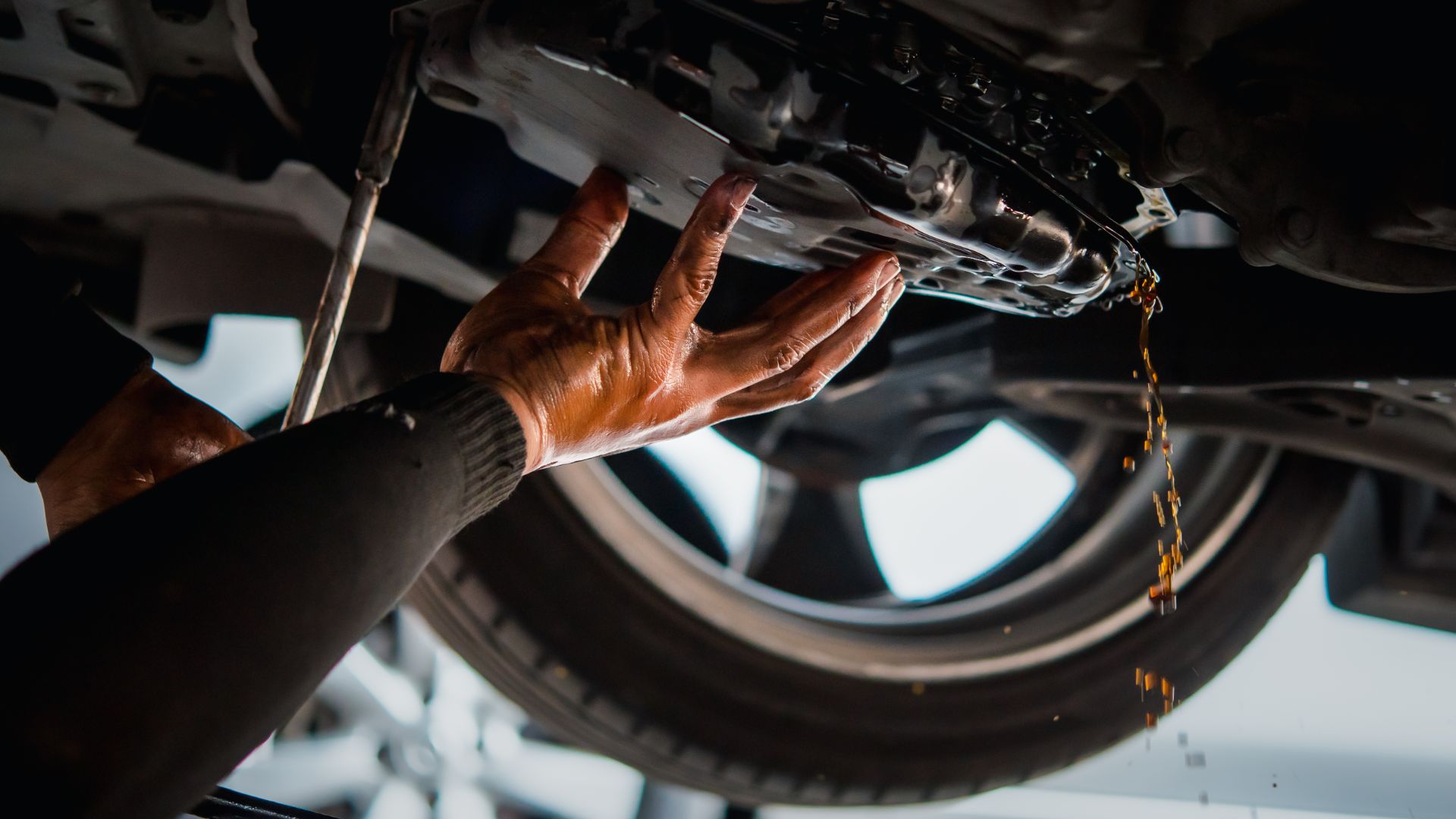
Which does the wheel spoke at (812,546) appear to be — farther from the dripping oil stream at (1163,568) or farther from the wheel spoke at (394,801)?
the wheel spoke at (394,801)

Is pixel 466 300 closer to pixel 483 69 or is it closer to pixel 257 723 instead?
pixel 483 69

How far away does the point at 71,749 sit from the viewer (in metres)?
0.44

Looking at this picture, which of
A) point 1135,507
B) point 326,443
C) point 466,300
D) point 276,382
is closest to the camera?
point 326,443

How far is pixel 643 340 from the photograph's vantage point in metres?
0.76

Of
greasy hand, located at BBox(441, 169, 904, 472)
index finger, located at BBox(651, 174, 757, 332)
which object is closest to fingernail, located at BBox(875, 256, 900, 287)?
greasy hand, located at BBox(441, 169, 904, 472)

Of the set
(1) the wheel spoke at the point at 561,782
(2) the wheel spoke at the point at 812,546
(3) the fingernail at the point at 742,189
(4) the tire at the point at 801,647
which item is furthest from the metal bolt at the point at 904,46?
(1) the wheel spoke at the point at 561,782

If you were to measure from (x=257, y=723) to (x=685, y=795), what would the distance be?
6.05ft

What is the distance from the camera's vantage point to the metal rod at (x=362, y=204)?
2.64ft

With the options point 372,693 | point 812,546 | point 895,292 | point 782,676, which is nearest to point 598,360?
point 895,292

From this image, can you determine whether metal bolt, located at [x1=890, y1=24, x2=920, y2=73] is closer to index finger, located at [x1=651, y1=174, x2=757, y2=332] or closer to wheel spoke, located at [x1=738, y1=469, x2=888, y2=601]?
index finger, located at [x1=651, y1=174, x2=757, y2=332]

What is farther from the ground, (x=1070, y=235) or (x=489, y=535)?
(x=1070, y=235)

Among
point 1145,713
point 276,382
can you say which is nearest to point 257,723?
point 1145,713

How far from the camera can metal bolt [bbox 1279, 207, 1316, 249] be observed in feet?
2.31

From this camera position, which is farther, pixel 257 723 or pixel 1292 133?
pixel 1292 133
